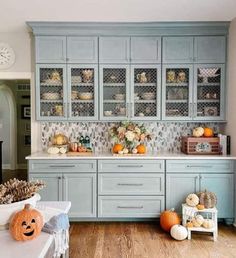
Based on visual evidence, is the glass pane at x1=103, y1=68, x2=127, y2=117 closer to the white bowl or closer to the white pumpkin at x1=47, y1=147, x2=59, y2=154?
the white pumpkin at x1=47, y1=147, x2=59, y2=154

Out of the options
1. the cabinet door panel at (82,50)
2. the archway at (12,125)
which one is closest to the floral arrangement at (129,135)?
the cabinet door panel at (82,50)

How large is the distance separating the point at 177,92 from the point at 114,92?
84cm

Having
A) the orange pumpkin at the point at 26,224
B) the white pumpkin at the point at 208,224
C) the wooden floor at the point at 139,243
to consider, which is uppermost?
the orange pumpkin at the point at 26,224

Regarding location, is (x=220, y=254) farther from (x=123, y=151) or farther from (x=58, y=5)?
(x=58, y=5)

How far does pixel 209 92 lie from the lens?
3.97m

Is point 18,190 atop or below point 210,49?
below

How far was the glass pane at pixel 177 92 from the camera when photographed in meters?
3.96

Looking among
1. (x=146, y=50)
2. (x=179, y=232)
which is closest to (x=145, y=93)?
(x=146, y=50)

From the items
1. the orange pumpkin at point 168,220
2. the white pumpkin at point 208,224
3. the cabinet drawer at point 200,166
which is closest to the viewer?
the white pumpkin at point 208,224

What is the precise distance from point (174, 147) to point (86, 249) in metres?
1.91

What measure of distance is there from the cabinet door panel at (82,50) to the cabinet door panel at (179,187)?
71.0 inches

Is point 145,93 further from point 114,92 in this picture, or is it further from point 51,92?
point 51,92

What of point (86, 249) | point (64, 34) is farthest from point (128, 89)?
point (86, 249)

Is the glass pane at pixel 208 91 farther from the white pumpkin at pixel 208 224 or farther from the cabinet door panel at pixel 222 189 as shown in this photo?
the white pumpkin at pixel 208 224
